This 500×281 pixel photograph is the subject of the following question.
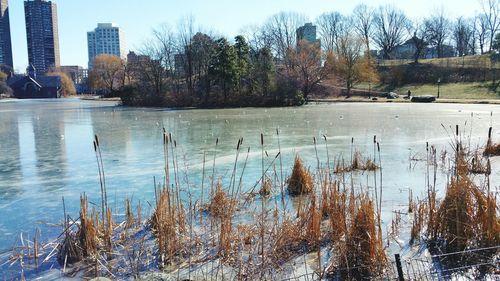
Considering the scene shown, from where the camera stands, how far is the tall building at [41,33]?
15812cm

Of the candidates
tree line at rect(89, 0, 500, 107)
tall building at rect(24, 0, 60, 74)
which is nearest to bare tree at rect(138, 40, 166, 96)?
tree line at rect(89, 0, 500, 107)

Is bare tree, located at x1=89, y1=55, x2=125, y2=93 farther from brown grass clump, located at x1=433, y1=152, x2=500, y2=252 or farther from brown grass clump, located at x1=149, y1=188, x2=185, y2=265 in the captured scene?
brown grass clump, located at x1=433, y1=152, x2=500, y2=252

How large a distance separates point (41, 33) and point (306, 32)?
11790 centimetres

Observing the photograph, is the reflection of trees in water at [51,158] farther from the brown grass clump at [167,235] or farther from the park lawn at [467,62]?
the park lawn at [467,62]

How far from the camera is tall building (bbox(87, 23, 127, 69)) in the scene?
580 feet

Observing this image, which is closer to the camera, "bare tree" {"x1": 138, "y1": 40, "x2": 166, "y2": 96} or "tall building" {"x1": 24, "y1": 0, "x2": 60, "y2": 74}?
"bare tree" {"x1": 138, "y1": 40, "x2": 166, "y2": 96}

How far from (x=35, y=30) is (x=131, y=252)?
17652cm

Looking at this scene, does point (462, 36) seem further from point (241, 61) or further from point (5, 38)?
point (5, 38)

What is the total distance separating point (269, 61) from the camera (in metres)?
45.0

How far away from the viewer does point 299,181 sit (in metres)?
7.63

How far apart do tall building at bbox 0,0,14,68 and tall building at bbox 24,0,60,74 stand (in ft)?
21.0

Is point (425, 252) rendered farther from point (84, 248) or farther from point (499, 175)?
point (499, 175)

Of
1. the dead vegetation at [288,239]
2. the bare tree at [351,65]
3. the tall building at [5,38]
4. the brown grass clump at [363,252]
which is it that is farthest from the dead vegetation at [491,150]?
the tall building at [5,38]

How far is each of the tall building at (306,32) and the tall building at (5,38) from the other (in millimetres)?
113677
